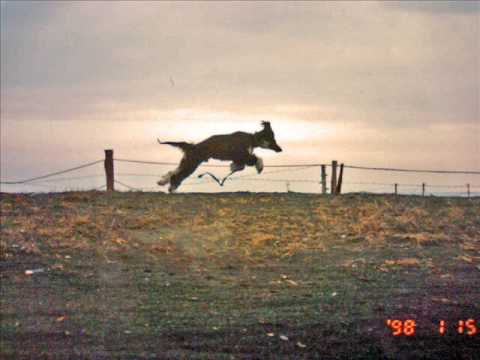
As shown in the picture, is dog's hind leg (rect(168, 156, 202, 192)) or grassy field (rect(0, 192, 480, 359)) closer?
grassy field (rect(0, 192, 480, 359))

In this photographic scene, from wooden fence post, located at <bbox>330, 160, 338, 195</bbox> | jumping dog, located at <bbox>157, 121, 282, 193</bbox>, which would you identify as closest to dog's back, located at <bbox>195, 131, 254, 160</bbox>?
jumping dog, located at <bbox>157, 121, 282, 193</bbox>

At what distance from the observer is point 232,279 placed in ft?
39.3

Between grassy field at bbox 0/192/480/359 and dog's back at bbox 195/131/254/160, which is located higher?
dog's back at bbox 195/131/254/160

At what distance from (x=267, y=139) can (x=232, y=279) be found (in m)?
13.6

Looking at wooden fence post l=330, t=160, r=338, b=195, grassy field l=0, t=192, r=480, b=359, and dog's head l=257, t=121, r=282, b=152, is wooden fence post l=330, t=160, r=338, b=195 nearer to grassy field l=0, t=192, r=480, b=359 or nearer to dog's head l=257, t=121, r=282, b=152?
dog's head l=257, t=121, r=282, b=152

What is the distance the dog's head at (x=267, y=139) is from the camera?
2502 cm

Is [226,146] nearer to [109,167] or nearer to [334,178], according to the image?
[109,167]

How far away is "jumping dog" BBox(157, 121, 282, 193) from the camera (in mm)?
23969

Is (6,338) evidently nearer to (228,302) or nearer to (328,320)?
(228,302)

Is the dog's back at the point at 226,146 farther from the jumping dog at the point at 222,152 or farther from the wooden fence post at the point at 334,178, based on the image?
the wooden fence post at the point at 334,178

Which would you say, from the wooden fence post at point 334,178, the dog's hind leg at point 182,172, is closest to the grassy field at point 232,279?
the dog's hind leg at point 182,172
